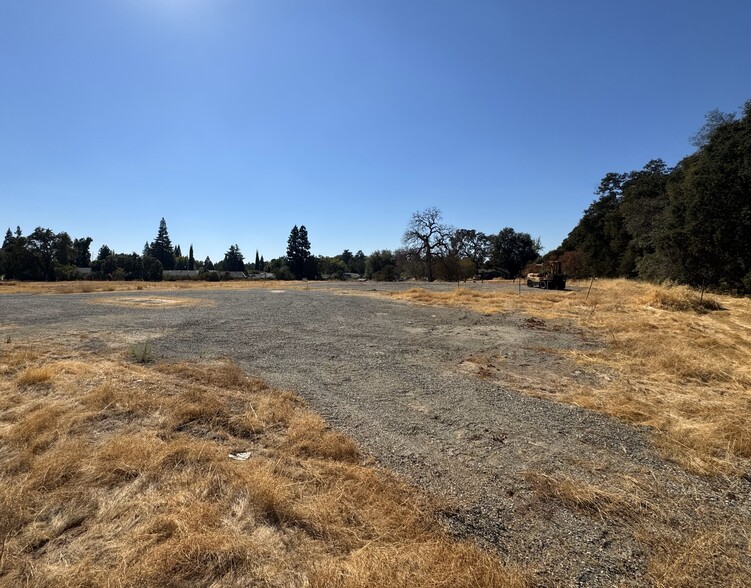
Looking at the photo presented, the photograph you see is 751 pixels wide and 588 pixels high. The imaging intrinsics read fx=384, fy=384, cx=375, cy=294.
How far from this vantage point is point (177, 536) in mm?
2334

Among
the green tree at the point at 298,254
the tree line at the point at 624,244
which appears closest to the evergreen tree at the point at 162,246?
the tree line at the point at 624,244

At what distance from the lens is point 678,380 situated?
5953 millimetres

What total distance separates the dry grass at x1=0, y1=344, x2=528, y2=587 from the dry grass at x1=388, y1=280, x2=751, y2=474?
9.27ft

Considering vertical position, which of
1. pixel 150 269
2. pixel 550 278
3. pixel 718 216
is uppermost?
pixel 718 216

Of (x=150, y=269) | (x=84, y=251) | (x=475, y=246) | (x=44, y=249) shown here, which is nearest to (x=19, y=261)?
(x=44, y=249)

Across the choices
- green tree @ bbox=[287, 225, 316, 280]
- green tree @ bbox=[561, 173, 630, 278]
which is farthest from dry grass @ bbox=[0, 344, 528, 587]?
green tree @ bbox=[287, 225, 316, 280]

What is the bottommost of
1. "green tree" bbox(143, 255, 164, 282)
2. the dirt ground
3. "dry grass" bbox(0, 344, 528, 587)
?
the dirt ground

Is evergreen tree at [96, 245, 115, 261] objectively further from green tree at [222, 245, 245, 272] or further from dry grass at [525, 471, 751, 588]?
dry grass at [525, 471, 751, 588]

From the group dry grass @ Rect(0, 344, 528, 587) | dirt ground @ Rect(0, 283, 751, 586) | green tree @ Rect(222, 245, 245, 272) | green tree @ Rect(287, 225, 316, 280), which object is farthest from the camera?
green tree @ Rect(222, 245, 245, 272)

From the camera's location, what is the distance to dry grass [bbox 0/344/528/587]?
211cm

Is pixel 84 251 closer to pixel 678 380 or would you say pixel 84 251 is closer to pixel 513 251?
pixel 513 251

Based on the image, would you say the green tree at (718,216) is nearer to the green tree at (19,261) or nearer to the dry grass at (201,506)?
the dry grass at (201,506)

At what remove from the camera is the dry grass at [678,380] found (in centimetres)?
379

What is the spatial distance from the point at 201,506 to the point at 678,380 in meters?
6.76
